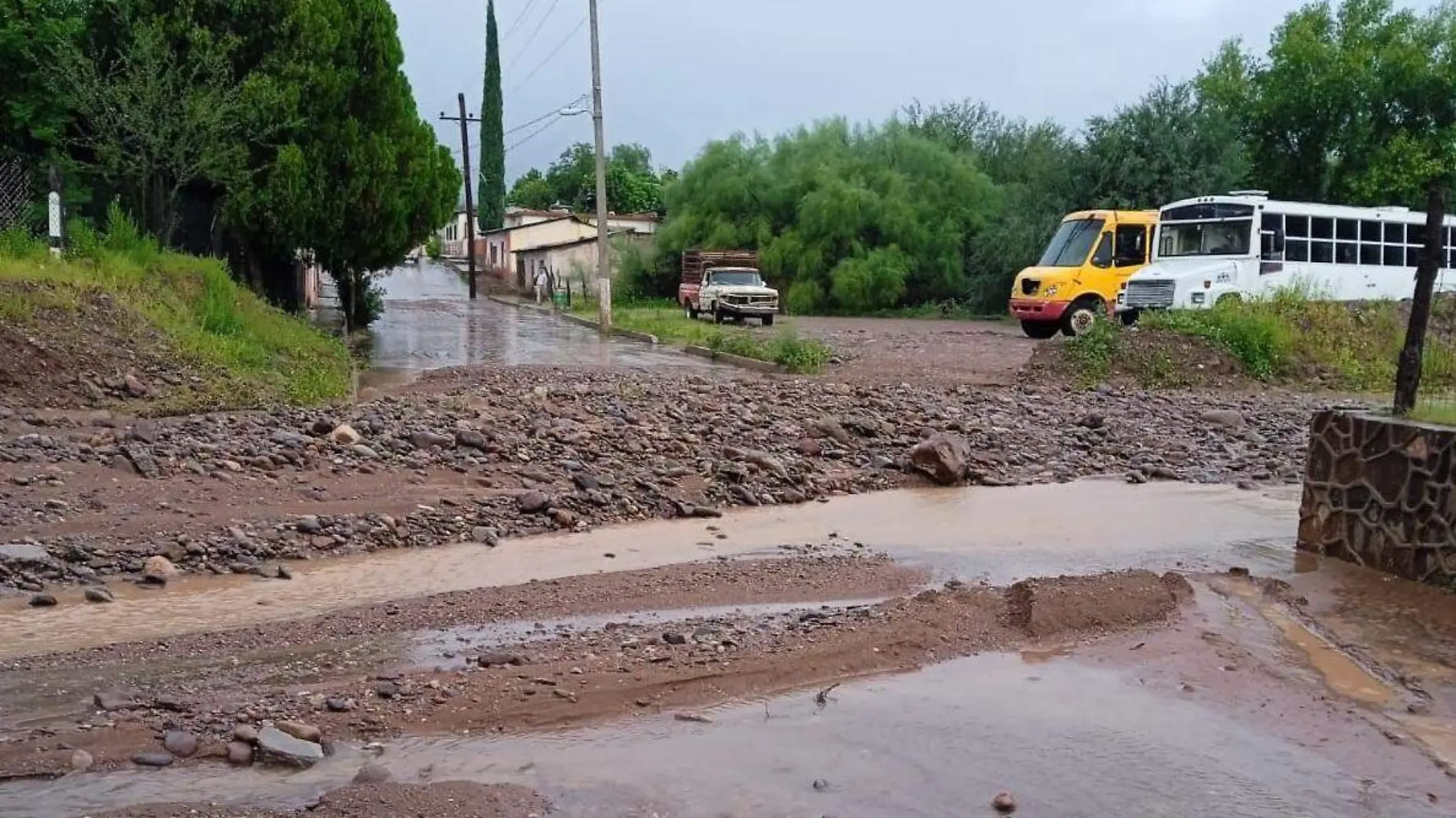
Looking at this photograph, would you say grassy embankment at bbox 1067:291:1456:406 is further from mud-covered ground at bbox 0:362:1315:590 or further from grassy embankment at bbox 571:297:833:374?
grassy embankment at bbox 571:297:833:374

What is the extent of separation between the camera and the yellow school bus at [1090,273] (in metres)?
27.5

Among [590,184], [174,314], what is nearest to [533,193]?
[590,184]

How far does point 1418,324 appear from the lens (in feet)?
28.7

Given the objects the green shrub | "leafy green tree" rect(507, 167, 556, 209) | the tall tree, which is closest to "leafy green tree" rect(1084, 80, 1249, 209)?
the green shrub

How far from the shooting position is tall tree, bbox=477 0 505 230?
261 ft

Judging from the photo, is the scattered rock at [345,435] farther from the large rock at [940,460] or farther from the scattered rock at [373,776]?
the scattered rock at [373,776]

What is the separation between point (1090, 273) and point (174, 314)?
19.9 meters

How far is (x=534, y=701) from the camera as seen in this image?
219 inches

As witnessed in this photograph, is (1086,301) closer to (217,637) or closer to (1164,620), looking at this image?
(1164,620)

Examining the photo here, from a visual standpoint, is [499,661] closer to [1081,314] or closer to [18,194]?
[18,194]

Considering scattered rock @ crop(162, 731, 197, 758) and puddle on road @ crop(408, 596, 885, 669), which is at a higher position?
scattered rock @ crop(162, 731, 197, 758)

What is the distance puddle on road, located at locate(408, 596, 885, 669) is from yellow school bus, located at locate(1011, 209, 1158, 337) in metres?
21.1

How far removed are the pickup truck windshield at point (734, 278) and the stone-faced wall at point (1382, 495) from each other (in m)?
29.3

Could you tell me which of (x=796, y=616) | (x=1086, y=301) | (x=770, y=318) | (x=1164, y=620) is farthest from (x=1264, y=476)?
(x=770, y=318)
